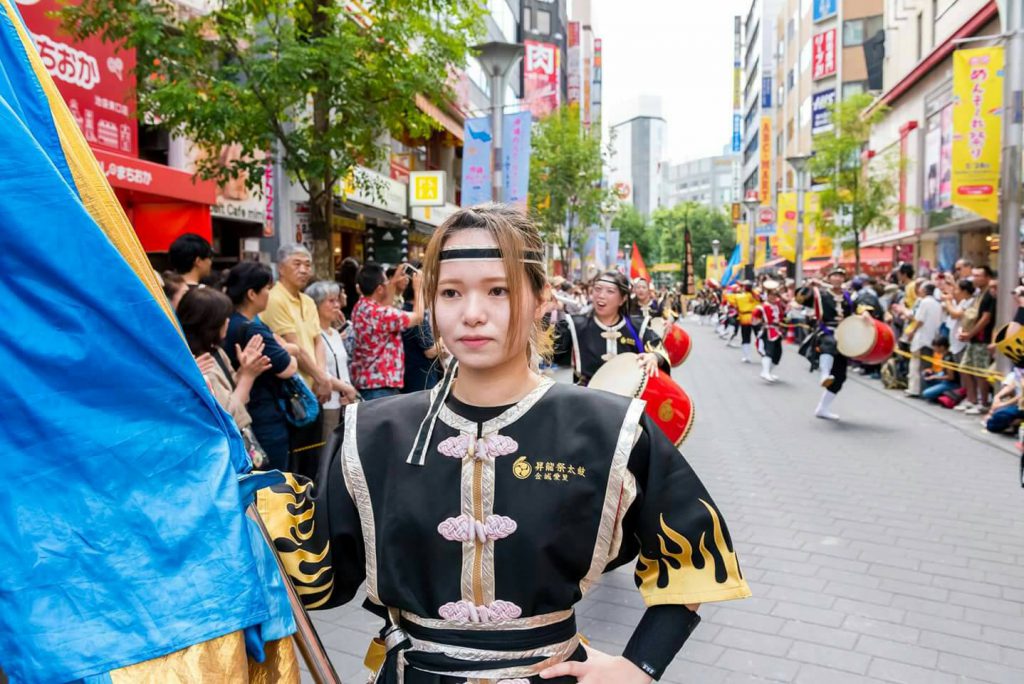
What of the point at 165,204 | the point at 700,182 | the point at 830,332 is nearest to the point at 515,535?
the point at 165,204

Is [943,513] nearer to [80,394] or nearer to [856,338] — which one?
[856,338]

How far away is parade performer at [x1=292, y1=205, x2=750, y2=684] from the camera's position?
1685 millimetres

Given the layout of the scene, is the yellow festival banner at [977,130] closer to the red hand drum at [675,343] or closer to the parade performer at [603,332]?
the red hand drum at [675,343]

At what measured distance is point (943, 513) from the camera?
269 inches

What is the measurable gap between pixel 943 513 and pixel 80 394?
7.07 meters

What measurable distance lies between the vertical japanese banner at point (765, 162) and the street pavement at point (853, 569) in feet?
180

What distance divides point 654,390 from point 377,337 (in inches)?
107

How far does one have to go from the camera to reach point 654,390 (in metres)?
4.82

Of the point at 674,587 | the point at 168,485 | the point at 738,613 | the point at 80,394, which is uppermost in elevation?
the point at 80,394

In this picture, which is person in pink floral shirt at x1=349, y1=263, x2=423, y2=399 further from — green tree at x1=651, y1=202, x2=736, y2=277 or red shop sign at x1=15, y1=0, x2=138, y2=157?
green tree at x1=651, y1=202, x2=736, y2=277

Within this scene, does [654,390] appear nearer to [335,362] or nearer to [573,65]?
[335,362]

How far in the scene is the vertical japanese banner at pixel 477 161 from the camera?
12570mm

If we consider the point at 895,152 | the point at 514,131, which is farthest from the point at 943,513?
the point at 895,152

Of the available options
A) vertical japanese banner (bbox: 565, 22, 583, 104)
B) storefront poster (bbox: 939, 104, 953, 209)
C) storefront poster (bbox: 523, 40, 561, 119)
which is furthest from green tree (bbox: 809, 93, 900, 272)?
vertical japanese banner (bbox: 565, 22, 583, 104)
